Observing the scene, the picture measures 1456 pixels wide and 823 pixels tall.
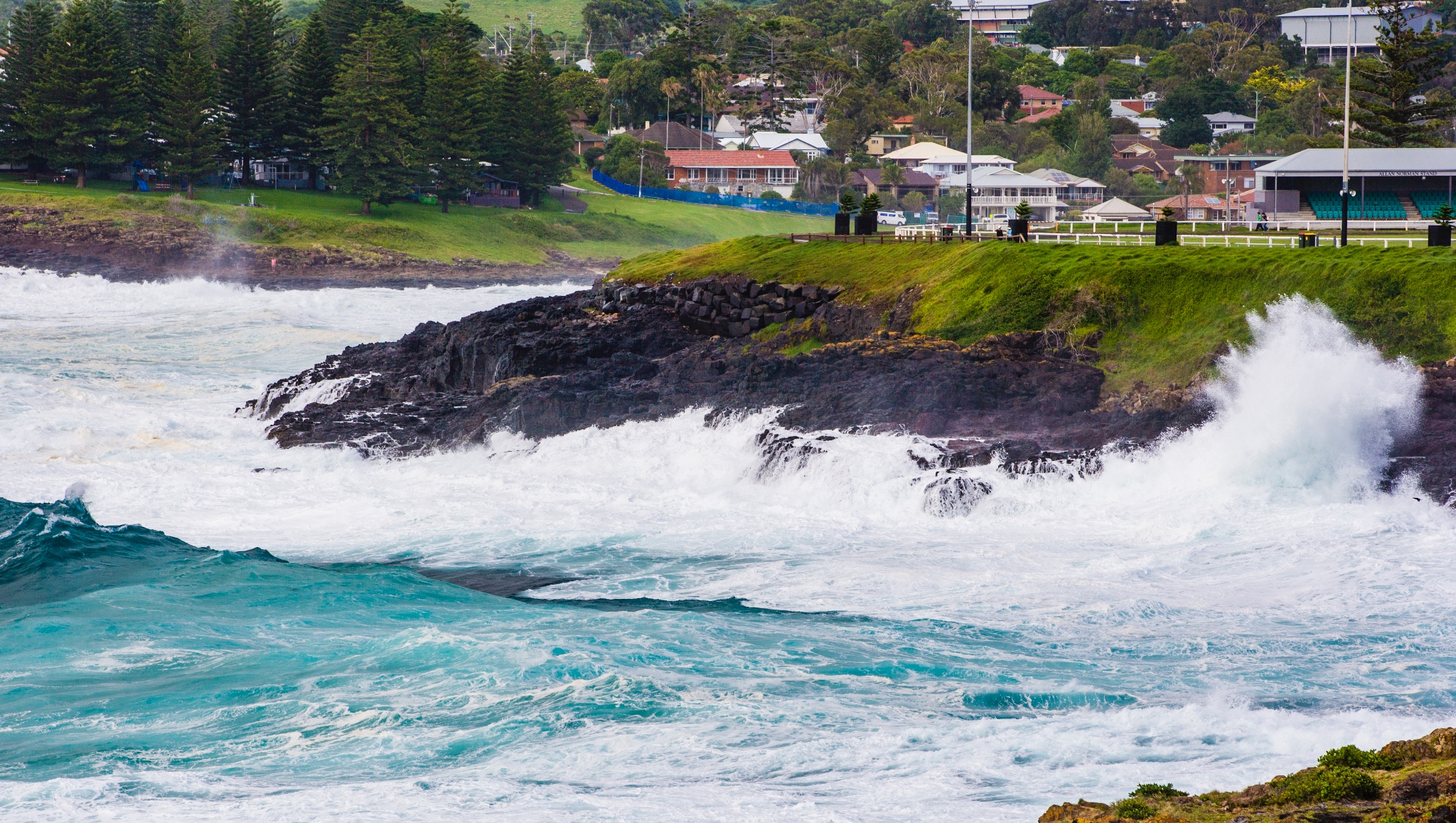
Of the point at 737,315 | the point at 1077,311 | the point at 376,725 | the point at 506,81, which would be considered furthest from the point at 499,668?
the point at 506,81

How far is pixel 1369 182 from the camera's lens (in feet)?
135

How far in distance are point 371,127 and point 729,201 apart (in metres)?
28.7

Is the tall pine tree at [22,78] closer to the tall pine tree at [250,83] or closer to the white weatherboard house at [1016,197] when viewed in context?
the tall pine tree at [250,83]

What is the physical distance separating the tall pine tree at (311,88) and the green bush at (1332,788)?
81.1 meters

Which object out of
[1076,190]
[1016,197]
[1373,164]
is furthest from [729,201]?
[1373,164]

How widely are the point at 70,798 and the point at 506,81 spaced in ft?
265

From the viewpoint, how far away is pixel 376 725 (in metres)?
13.8

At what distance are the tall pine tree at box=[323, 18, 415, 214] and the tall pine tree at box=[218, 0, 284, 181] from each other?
364 cm

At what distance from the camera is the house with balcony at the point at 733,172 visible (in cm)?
10731

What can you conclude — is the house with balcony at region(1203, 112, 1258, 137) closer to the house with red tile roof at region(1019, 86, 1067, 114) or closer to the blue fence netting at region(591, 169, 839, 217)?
the house with red tile roof at region(1019, 86, 1067, 114)

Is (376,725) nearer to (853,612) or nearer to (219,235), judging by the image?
(853,612)

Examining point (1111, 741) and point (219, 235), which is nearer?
point (1111, 741)

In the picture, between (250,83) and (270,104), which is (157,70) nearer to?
(250,83)

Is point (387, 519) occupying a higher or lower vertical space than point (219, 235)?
lower
